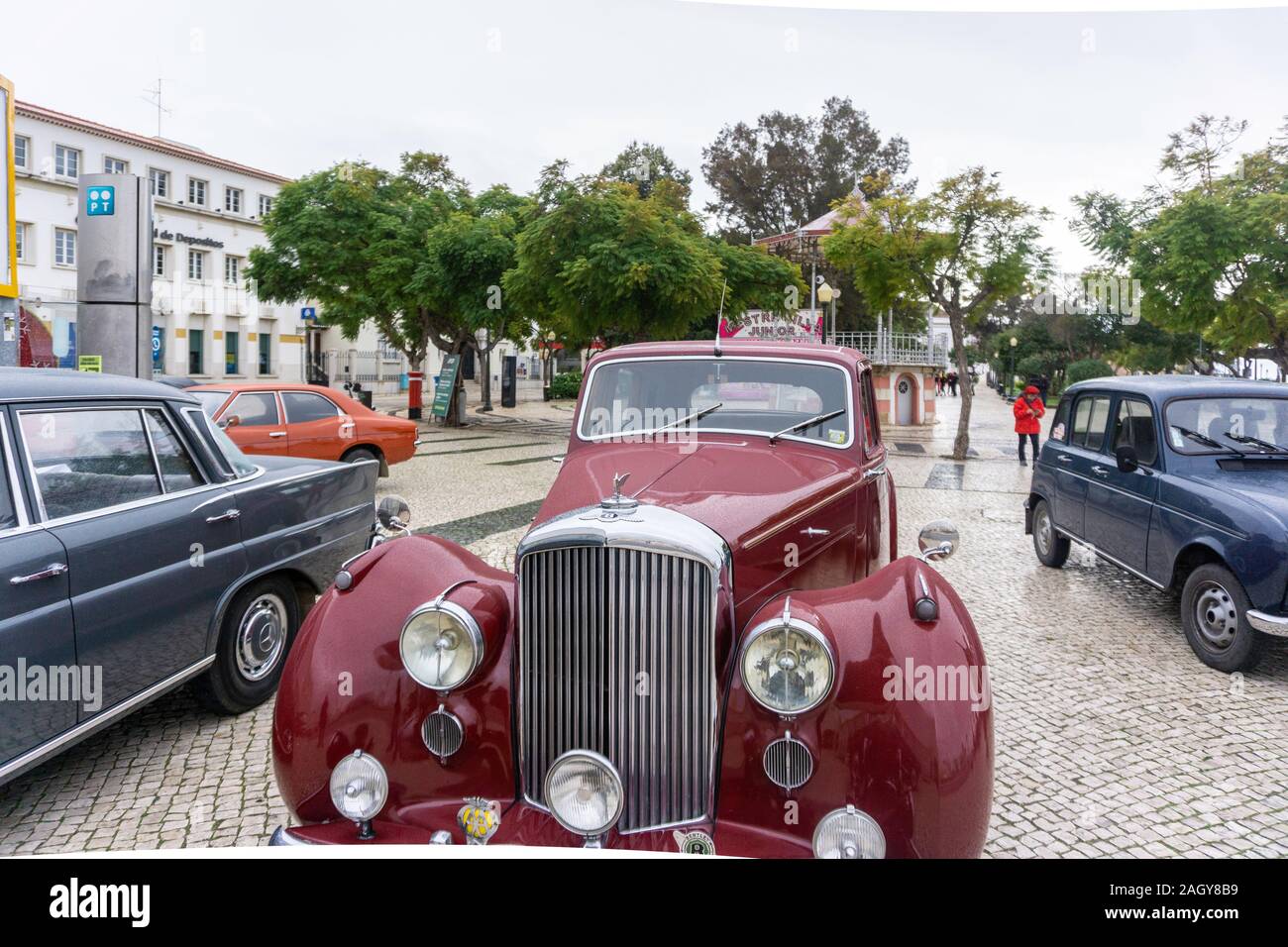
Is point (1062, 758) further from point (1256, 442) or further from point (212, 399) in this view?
point (212, 399)

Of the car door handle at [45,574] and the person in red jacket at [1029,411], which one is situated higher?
the person in red jacket at [1029,411]

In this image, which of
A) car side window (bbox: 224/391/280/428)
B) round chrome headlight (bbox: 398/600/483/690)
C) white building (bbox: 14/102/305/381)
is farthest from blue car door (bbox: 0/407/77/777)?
white building (bbox: 14/102/305/381)

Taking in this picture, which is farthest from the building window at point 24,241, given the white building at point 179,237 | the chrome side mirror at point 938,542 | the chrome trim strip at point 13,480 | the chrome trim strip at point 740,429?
Result: the chrome side mirror at point 938,542

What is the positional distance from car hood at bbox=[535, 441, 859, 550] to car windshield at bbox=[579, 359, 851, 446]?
0.17 metres

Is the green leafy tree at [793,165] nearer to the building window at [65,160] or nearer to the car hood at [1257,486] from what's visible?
the building window at [65,160]

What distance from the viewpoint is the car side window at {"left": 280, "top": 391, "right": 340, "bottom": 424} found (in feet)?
35.4

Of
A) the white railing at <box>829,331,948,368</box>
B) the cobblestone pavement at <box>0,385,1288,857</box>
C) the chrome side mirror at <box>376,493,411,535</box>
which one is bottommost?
the cobblestone pavement at <box>0,385,1288,857</box>

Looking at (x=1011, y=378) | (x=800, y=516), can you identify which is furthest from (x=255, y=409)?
(x=1011, y=378)

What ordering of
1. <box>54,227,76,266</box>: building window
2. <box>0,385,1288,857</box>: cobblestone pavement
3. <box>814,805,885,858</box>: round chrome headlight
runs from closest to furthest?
<box>814,805,885,858</box>: round chrome headlight → <box>0,385,1288,857</box>: cobblestone pavement → <box>54,227,76,266</box>: building window

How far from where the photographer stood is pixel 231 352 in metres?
45.0

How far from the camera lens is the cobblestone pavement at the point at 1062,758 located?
3408 mm

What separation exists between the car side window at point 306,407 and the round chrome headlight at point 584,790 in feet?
30.6

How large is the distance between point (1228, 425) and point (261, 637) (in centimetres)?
654

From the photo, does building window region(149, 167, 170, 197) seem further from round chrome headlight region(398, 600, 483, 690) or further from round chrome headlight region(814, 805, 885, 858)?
round chrome headlight region(814, 805, 885, 858)
